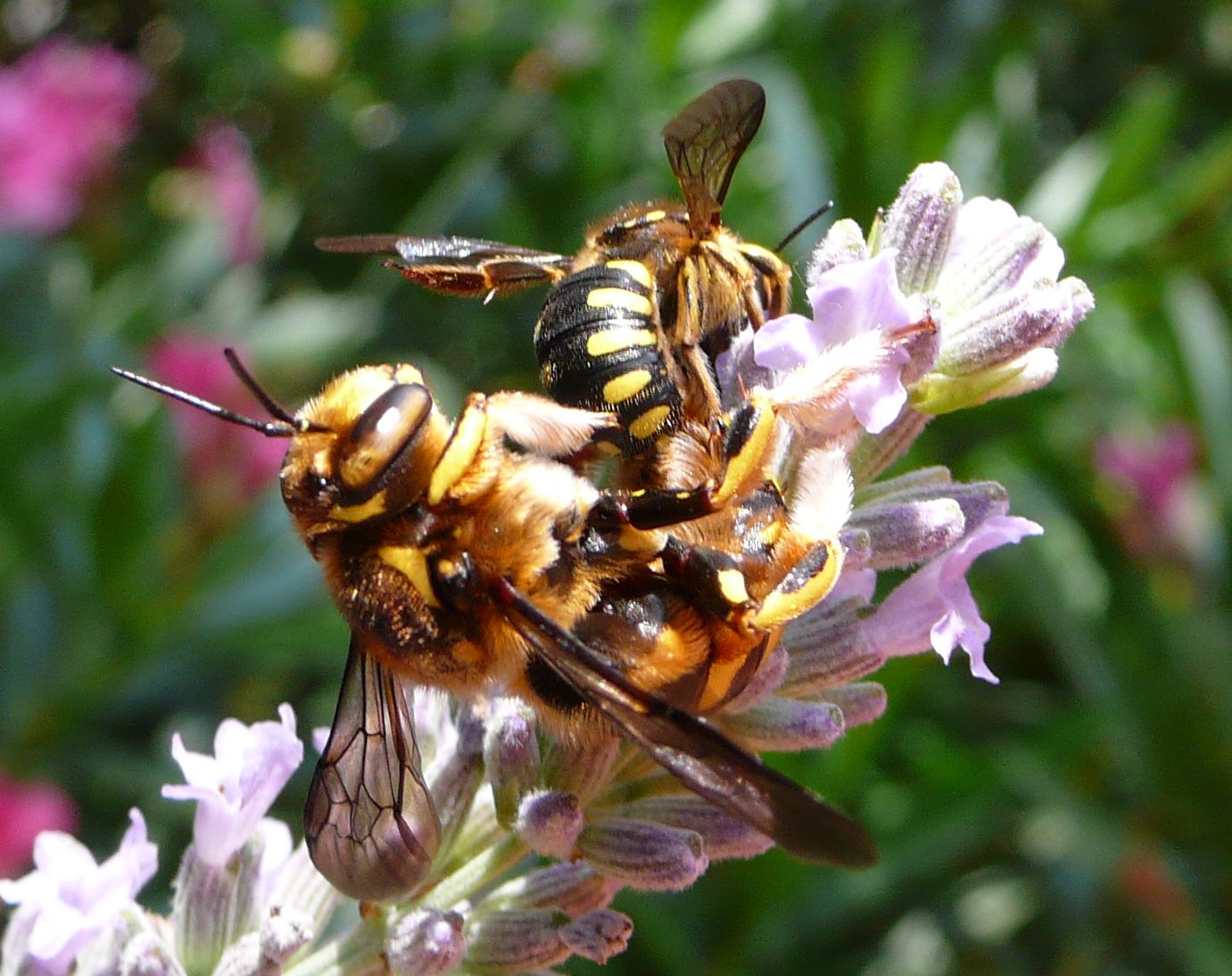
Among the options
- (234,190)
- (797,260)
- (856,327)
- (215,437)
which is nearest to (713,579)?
(856,327)

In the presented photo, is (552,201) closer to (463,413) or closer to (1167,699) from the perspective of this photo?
(1167,699)

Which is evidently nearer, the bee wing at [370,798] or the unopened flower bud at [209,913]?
the bee wing at [370,798]

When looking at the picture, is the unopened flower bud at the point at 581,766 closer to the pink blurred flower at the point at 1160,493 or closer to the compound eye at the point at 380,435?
the compound eye at the point at 380,435

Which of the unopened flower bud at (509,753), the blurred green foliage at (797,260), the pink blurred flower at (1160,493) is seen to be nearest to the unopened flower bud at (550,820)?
the unopened flower bud at (509,753)

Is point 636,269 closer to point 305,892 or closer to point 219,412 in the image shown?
point 219,412

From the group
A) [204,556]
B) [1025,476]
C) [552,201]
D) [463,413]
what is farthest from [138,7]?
[463,413]

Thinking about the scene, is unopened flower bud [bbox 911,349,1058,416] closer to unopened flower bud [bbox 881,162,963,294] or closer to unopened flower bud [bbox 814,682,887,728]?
unopened flower bud [bbox 881,162,963,294]

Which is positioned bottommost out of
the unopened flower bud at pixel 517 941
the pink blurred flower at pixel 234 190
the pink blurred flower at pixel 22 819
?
the pink blurred flower at pixel 22 819

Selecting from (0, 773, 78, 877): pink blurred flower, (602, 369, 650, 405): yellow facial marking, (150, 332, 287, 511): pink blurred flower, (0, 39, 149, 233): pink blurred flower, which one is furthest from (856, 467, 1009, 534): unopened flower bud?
(0, 39, 149, 233): pink blurred flower
